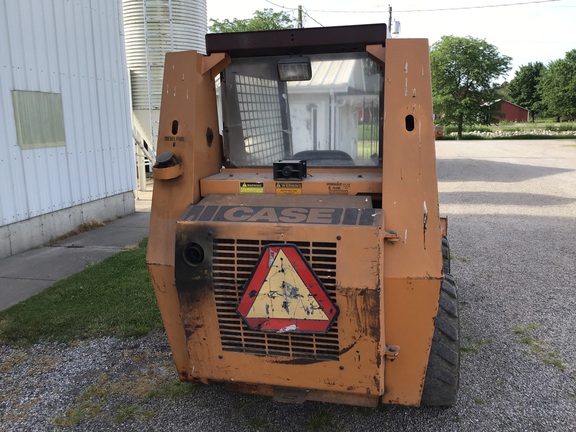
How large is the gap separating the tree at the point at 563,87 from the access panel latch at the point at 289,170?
201 ft

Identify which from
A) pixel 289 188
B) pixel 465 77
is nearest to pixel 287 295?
pixel 289 188

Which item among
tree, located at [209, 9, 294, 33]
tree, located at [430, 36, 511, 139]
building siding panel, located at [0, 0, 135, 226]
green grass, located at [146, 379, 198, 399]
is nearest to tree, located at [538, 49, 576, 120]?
tree, located at [430, 36, 511, 139]

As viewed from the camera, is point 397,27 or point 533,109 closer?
point 397,27

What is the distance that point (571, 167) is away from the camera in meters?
19.2

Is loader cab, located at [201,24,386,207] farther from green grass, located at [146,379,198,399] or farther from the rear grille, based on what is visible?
green grass, located at [146,379,198,399]

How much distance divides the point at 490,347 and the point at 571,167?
1774 centimetres

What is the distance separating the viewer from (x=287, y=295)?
2.72 meters

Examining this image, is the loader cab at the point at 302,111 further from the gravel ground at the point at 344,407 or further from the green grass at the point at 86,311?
the green grass at the point at 86,311

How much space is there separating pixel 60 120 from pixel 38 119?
1.81ft

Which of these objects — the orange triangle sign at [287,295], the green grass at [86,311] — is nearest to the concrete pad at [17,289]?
the green grass at [86,311]

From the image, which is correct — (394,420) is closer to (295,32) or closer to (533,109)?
(295,32)

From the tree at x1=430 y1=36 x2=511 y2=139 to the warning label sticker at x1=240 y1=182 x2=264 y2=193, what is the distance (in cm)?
4748

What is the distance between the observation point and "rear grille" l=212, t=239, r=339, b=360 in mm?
2676

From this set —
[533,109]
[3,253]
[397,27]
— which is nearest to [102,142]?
[3,253]
